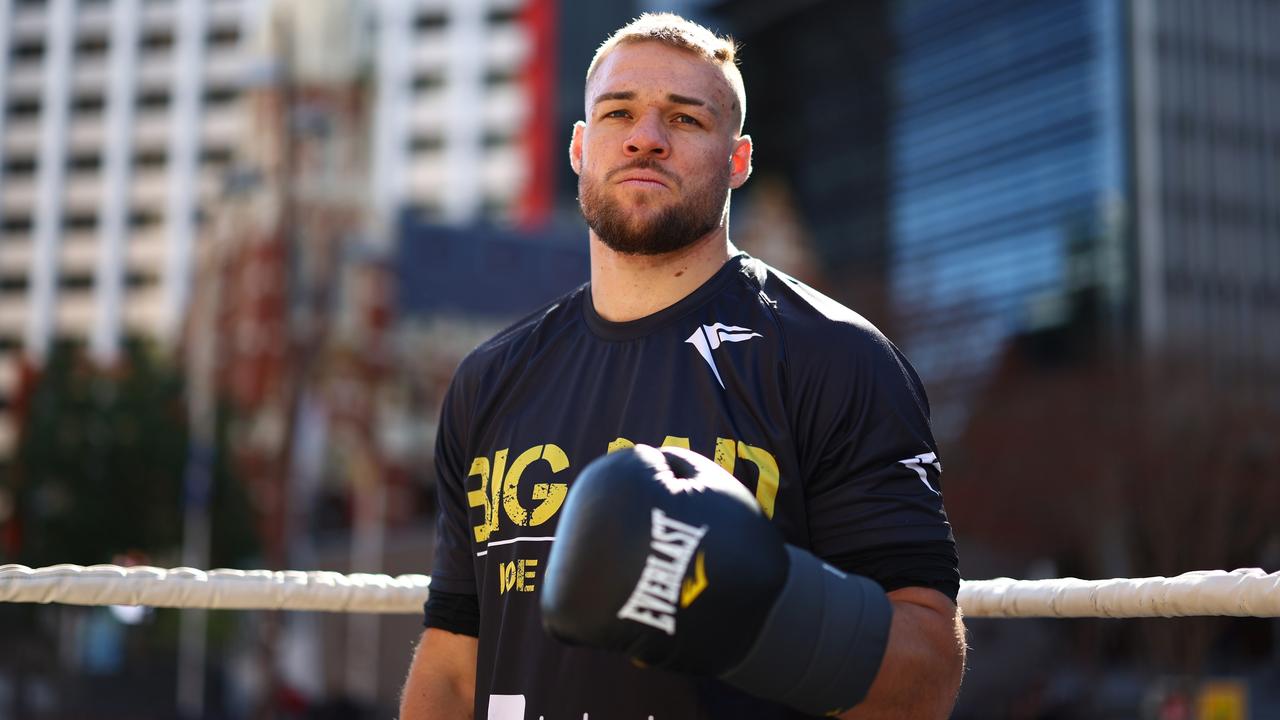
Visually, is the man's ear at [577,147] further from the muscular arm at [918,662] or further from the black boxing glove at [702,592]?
the muscular arm at [918,662]

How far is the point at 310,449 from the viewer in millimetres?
36438

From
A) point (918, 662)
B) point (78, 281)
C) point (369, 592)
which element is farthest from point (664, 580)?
point (78, 281)

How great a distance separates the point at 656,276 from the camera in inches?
109

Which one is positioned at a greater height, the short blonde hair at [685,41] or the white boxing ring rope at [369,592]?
the short blonde hair at [685,41]

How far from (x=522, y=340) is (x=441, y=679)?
2.33 ft

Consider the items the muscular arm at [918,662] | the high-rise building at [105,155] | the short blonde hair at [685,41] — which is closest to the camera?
the muscular arm at [918,662]

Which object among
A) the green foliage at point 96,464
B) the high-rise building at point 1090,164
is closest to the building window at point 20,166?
the high-rise building at point 1090,164

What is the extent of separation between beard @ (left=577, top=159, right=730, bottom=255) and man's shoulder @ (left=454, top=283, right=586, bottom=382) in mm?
265

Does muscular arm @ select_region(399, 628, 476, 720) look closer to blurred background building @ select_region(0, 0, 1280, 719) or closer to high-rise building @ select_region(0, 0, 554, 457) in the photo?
blurred background building @ select_region(0, 0, 1280, 719)

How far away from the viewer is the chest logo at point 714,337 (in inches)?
103

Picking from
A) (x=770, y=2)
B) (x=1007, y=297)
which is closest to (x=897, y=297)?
(x=1007, y=297)

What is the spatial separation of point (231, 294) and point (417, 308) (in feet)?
67.8

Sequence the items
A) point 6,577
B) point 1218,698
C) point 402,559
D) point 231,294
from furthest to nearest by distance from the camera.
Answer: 1. point 231,294
2. point 402,559
3. point 1218,698
4. point 6,577

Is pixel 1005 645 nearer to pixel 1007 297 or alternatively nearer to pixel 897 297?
pixel 897 297
